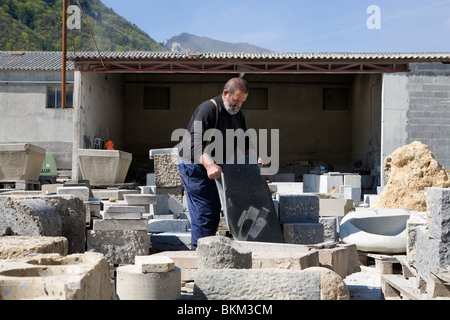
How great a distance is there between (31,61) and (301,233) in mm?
17965

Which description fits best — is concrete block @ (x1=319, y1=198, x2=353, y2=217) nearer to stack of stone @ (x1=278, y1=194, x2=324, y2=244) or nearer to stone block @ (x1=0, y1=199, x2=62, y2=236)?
stack of stone @ (x1=278, y1=194, x2=324, y2=244)

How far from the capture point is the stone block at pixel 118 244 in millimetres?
5012

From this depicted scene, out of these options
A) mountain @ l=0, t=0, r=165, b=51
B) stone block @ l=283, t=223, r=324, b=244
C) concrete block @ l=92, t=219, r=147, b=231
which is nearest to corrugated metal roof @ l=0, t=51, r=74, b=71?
concrete block @ l=92, t=219, r=147, b=231

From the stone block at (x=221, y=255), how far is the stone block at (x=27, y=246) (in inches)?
39.3

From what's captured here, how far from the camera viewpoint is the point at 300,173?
2294 cm

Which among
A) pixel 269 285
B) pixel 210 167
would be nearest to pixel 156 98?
pixel 210 167

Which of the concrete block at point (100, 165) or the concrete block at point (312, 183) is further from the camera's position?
the concrete block at point (312, 183)

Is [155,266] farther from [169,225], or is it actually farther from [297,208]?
[169,225]

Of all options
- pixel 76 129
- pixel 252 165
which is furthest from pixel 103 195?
pixel 252 165

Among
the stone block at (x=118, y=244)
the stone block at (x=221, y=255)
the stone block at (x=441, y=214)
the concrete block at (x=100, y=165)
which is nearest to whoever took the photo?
the stone block at (x=221, y=255)

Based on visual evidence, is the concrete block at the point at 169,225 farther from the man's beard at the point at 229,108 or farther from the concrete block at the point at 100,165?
the concrete block at the point at 100,165

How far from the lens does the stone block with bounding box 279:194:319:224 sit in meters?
5.36

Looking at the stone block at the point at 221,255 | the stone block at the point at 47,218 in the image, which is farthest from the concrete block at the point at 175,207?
the stone block at the point at 221,255

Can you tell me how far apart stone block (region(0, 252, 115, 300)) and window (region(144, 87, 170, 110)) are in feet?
68.7
